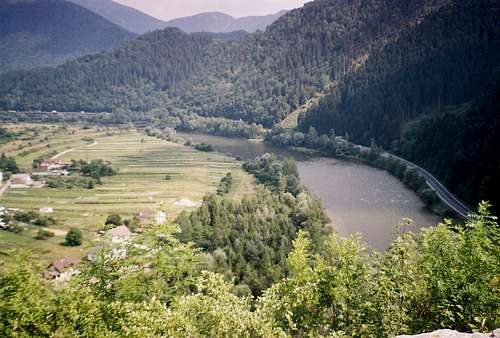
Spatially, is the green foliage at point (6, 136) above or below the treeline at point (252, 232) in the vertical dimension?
below

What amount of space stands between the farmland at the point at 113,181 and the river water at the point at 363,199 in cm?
1851

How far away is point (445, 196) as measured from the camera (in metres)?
74.2

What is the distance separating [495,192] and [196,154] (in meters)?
83.9

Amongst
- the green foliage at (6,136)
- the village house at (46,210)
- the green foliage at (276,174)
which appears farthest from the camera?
the green foliage at (6,136)

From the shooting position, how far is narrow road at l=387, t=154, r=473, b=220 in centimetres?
6662

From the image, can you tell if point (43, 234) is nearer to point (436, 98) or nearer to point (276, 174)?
point (276, 174)

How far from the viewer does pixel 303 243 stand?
21891 mm

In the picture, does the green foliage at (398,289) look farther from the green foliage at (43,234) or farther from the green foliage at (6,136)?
the green foliage at (6,136)

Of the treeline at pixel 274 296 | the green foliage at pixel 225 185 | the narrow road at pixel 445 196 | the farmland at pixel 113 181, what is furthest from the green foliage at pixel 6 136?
the treeline at pixel 274 296

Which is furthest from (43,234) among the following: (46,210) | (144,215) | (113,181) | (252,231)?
(113,181)

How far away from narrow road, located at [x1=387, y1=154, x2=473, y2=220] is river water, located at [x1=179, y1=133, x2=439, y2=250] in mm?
3617

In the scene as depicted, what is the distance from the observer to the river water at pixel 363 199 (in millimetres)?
64500

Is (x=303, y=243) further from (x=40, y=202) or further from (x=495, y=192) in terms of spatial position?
(x=40, y=202)

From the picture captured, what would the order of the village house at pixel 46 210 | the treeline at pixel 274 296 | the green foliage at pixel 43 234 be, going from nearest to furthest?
the treeline at pixel 274 296 → the green foliage at pixel 43 234 → the village house at pixel 46 210
